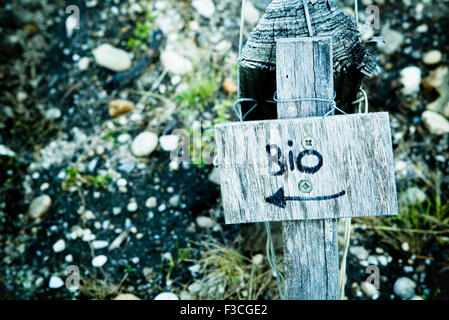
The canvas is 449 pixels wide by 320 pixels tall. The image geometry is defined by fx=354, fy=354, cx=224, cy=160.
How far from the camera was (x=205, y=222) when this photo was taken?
7.26ft

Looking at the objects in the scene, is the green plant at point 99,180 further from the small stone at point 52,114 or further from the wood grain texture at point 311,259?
the wood grain texture at point 311,259

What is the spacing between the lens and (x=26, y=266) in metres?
2.19

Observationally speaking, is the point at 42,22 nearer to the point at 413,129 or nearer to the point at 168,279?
the point at 168,279

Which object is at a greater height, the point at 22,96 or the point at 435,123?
the point at 22,96

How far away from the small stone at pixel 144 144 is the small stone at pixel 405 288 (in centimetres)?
171

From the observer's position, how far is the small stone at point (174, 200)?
2.29m

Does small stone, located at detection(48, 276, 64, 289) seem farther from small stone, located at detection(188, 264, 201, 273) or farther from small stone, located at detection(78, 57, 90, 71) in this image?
small stone, located at detection(78, 57, 90, 71)

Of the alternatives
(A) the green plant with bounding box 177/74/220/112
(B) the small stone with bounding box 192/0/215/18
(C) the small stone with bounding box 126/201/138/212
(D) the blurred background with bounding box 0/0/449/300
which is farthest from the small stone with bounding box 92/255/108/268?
(B) the small stone with bounding box 192/0/215/18

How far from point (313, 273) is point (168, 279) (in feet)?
3.69

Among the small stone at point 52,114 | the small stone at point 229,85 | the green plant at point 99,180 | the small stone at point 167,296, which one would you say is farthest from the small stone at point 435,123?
the small stone at point 52,114

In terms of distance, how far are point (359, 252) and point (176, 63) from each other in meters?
1.81

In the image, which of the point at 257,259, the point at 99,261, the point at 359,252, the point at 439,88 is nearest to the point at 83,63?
the point at 99,261

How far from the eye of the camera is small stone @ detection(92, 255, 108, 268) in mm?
2129

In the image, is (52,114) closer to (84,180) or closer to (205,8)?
(84,180)
